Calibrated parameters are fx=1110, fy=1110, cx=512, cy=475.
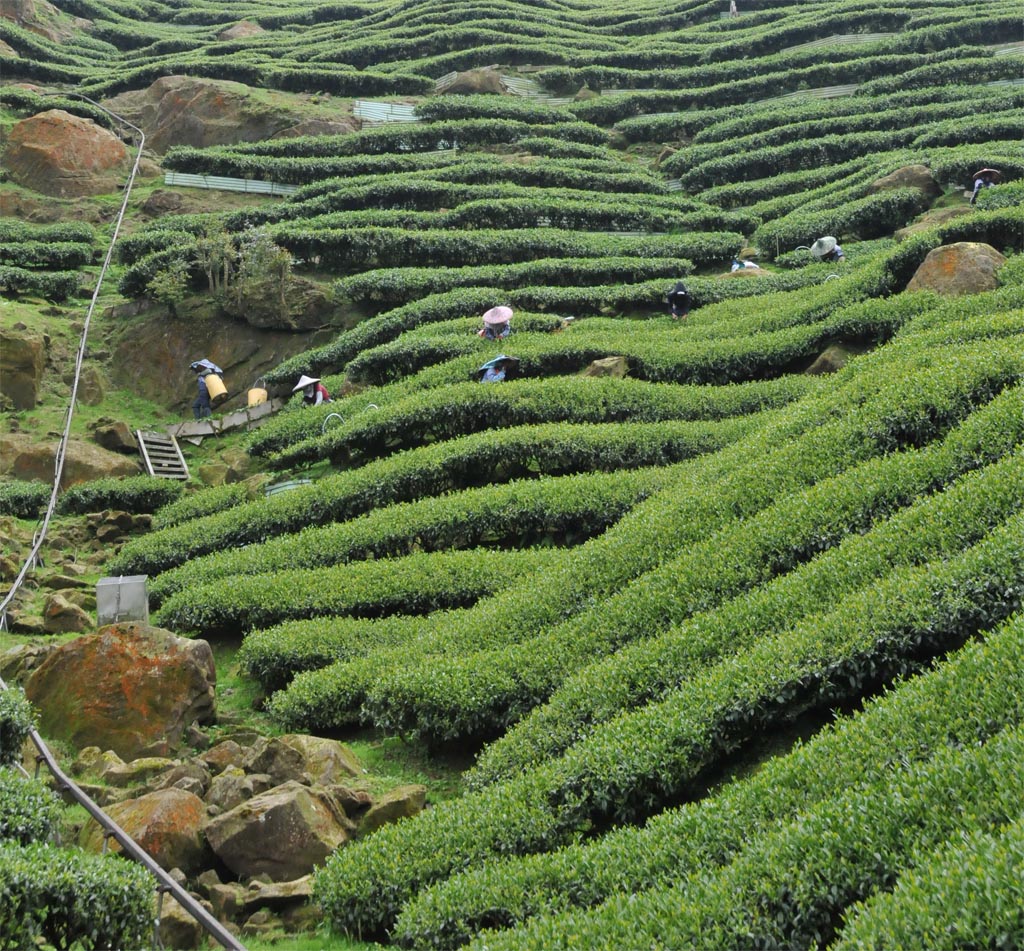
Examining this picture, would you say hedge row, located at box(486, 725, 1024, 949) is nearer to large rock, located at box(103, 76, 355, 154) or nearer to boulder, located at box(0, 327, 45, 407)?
boulder, located at box(0, 327, 45, 407)

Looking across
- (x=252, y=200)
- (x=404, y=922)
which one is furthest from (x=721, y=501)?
(x=252, y=200)

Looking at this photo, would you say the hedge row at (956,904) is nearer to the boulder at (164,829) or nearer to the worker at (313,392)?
the boulder at (164,829)

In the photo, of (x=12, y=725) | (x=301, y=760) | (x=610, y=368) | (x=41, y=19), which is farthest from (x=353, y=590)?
(x=41, y=19)

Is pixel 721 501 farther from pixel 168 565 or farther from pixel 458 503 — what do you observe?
pixel 168 565

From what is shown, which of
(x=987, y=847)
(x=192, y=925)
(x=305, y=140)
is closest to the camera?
(x=987, y=847)

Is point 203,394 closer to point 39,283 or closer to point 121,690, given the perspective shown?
point 39,283

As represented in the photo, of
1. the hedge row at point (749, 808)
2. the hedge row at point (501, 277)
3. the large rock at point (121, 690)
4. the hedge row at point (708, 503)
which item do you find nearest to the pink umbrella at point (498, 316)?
the hedge row at point (501, 277)
